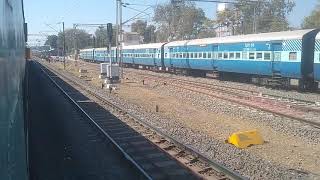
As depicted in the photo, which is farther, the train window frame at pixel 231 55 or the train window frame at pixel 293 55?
the train window frame at pixel 231 55

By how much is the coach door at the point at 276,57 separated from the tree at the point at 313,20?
1814 inches

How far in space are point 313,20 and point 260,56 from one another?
48443 millimetres

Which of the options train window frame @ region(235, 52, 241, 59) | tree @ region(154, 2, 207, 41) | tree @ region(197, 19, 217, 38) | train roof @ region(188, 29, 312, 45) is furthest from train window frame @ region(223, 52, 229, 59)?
tree @ region(197, 19, 217, 38)

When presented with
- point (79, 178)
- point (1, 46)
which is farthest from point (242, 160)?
point (1, 46)

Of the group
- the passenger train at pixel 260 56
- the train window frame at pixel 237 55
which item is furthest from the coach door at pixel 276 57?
the train window frame at pixel 237 55

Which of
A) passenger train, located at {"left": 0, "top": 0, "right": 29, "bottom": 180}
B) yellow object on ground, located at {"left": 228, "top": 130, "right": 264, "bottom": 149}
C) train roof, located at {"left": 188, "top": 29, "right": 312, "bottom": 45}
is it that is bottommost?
yellow object on ground, located at {"left": 228, "top": 130, "right": 264, "bottom": 149}

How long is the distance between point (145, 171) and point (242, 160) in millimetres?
2052

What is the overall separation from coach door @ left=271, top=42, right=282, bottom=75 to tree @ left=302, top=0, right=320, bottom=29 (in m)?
46.1

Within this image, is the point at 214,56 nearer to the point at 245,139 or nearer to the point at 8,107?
the point at 245,139

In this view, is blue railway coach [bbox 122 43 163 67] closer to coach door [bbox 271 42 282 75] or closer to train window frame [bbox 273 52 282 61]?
coach door [bbox 271 42 282 75]

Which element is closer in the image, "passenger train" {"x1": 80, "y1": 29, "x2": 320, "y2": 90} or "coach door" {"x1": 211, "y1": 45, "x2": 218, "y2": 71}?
"passenger train" {"x1": 80, "y1": 29, "x2": 320, "y2": 90}

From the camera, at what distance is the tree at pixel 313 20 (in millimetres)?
69000

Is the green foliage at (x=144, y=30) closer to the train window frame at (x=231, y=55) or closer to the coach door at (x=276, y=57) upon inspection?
the train window frame at (x=231, y=55)

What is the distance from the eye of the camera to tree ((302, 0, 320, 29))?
69.0 metres
